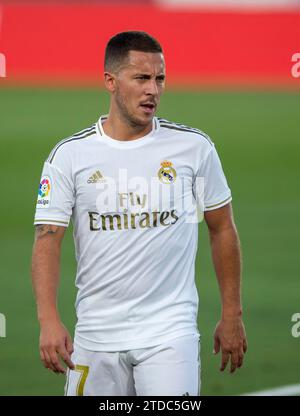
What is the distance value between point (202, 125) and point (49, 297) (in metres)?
19.5

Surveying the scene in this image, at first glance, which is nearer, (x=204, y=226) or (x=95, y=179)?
(x=95, y=179)

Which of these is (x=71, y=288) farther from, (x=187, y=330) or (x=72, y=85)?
(x=72, y=85)

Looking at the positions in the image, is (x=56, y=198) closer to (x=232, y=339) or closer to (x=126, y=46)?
(x=126, y=46)

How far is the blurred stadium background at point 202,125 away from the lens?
382 inches

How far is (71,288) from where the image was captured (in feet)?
38.2

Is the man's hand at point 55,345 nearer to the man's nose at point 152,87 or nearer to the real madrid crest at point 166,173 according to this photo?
the real madrid crest at point 166,173

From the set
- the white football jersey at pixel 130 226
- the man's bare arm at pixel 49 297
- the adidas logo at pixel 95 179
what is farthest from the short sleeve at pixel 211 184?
the man's bare arm at pixel 49 297

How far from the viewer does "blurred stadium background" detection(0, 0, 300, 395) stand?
971 cm

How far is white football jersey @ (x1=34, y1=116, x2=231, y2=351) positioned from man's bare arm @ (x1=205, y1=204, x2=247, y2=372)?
0.41ft

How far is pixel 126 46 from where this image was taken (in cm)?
578

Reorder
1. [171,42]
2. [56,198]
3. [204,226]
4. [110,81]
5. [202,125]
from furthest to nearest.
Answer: [171,42] → [202,125] → [204,226] → [110,81] → [56,198]

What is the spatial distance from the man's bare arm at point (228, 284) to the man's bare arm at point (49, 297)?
788 millimetres

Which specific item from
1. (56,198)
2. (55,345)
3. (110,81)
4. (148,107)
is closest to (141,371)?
(55,345)

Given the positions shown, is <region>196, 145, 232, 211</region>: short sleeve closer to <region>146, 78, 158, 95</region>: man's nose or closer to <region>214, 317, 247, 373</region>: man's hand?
<region>146, 78, 158, 95</region>: man's nose
